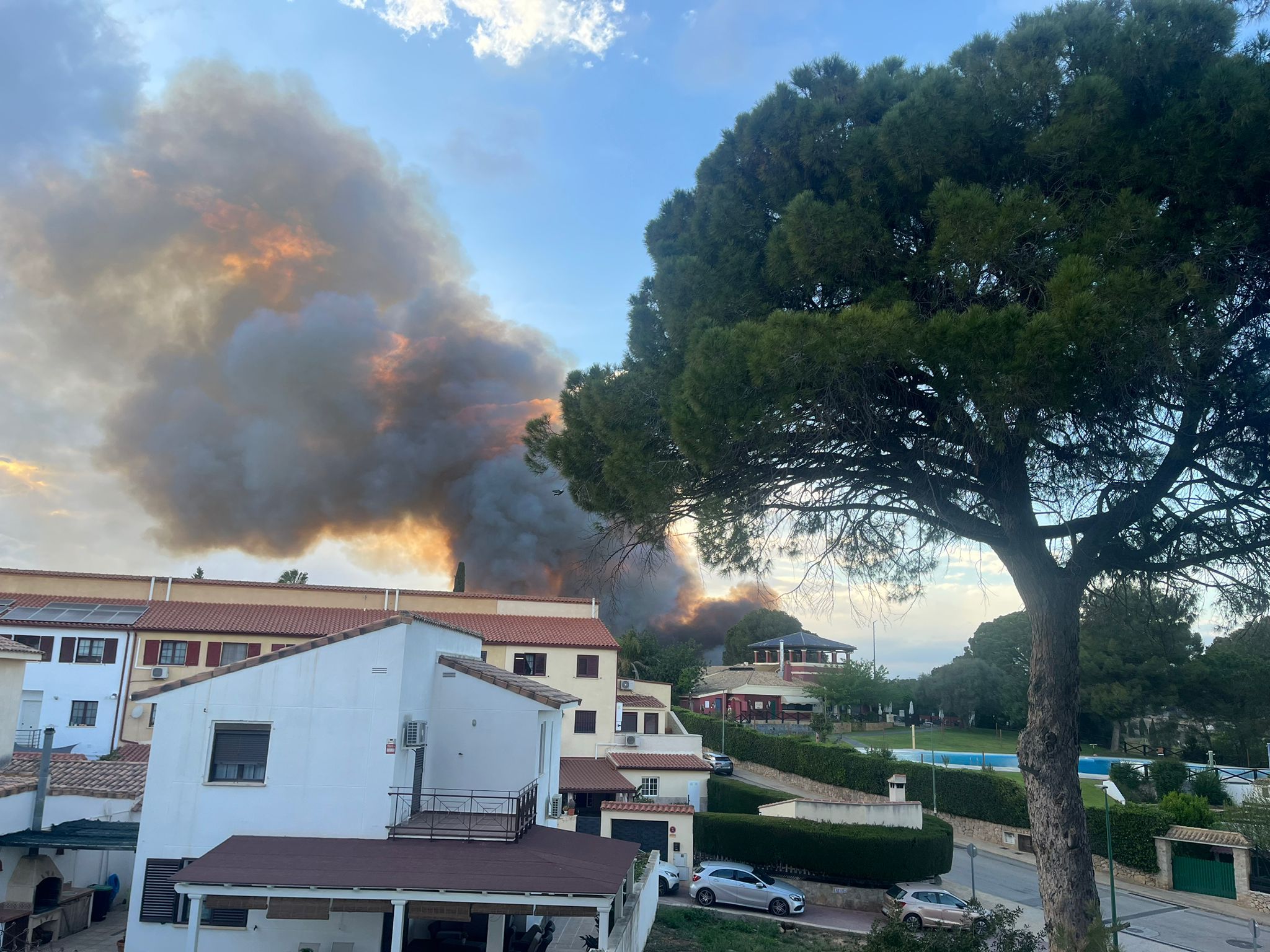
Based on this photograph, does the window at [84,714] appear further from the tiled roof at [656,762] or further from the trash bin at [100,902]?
the tiled roof at [656,762]

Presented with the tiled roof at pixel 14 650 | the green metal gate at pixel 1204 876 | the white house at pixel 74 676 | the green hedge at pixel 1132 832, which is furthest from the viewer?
the white house at pixel 74 676

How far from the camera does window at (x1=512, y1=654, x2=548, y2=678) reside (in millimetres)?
37969

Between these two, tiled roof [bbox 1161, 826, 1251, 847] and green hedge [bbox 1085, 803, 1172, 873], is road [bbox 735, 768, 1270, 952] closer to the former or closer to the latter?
green hedge [bbox 1085, 803, 1172, 873]

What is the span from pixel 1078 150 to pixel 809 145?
412 cm

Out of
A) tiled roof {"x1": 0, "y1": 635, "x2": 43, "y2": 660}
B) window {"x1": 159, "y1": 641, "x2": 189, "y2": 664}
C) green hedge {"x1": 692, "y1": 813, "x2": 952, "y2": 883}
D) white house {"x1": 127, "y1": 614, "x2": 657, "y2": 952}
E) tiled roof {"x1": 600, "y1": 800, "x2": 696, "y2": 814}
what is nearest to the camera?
white house {"x1": 127, "y1": 614, "x2": 657, "y2": 952}

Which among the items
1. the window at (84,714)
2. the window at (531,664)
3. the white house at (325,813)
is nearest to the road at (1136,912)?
the white house at (325,813)

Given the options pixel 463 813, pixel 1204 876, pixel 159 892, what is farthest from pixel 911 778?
pixel 159 892

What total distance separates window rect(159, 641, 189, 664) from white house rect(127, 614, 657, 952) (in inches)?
906

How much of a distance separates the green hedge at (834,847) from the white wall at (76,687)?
23634 mm

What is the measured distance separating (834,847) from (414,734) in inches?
726

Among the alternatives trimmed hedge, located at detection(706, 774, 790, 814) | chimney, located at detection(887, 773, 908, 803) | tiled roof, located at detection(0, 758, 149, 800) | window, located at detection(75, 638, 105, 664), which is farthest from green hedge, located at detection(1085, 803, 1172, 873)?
window, located at detection(75, 638, 105, 664)

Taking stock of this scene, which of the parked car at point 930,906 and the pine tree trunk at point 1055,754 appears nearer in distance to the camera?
the pine tree trunk at point 1055,754

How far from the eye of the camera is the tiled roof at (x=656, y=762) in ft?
112

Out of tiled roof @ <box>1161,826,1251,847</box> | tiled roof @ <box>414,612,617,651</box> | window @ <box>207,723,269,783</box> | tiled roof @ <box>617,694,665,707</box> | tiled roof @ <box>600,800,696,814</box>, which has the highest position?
tiled roof @ <box>414,612,617,651</box>
